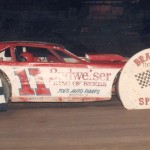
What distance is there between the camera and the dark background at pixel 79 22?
135 feet

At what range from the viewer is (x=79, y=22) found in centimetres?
5272

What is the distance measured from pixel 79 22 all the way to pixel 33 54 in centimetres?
4126

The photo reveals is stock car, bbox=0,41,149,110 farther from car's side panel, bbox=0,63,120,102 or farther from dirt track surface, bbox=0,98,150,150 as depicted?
dirt track surface, bbox=0,98,150,150

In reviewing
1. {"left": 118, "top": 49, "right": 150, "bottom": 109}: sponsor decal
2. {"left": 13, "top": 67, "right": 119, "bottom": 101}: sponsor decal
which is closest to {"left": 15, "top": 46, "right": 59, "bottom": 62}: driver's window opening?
{"left": 13, "top": 67, "right": 119, "bottom": 101}: sponsor decal

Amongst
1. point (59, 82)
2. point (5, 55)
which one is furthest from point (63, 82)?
point (5, 55)

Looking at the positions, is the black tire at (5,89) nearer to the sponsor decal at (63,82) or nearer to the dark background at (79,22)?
the sponsor decal at (63,82)

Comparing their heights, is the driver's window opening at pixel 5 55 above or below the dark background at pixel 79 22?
above

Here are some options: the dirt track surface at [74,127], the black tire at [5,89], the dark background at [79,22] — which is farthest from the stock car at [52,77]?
the dark background at [79,22]

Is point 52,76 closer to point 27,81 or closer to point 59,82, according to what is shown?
point 59,82

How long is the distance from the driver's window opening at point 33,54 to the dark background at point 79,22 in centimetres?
2336

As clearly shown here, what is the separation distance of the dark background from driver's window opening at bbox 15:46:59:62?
23.4 m

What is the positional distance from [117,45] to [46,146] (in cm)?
2936

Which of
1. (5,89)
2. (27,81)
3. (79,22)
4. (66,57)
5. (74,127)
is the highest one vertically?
(66,57)

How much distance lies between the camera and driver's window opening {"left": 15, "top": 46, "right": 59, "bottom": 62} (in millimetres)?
11497
